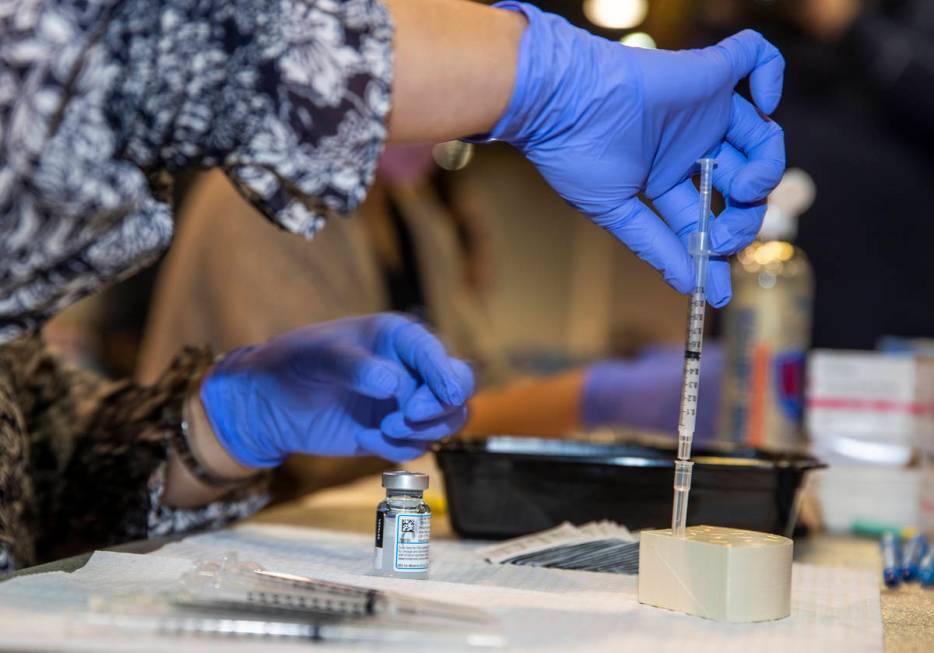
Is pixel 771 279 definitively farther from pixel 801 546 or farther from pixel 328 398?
pixel 328 398

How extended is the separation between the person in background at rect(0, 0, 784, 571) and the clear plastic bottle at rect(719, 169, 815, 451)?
25.2 inches

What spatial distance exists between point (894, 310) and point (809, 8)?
74cm

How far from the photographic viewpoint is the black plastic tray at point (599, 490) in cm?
108

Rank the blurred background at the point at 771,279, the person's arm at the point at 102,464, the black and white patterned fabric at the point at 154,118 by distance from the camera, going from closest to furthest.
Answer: the black and white patterned fabric at the point at 154,118, the person's arm at the point at 102,464, the blurred background at the point at 771,279

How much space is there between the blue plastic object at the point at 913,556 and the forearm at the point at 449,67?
64 cm

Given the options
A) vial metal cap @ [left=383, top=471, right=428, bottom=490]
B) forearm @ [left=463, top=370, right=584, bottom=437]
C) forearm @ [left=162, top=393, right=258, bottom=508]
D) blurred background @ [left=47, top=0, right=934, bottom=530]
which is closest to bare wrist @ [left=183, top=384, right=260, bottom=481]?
A: forearm @ [left=162, top=393, right=258, bottom=508]

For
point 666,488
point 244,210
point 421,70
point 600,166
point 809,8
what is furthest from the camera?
point 809,8

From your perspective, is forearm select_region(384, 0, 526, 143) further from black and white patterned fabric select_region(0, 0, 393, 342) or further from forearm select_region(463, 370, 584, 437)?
forearm select_region(463, 370, 584, 437)

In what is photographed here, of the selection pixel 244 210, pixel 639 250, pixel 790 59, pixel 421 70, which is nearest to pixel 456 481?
pixel 639 250

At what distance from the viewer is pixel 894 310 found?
2.51 metres

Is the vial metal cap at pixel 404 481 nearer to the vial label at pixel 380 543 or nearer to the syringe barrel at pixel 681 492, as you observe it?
the vial label at pixel 380 543

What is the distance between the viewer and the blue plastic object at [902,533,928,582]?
1.06 m

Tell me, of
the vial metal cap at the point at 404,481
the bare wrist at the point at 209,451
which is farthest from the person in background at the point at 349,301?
the vial metal cap at the point at 404,481

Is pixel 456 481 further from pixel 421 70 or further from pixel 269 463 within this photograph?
pixel 421 70
